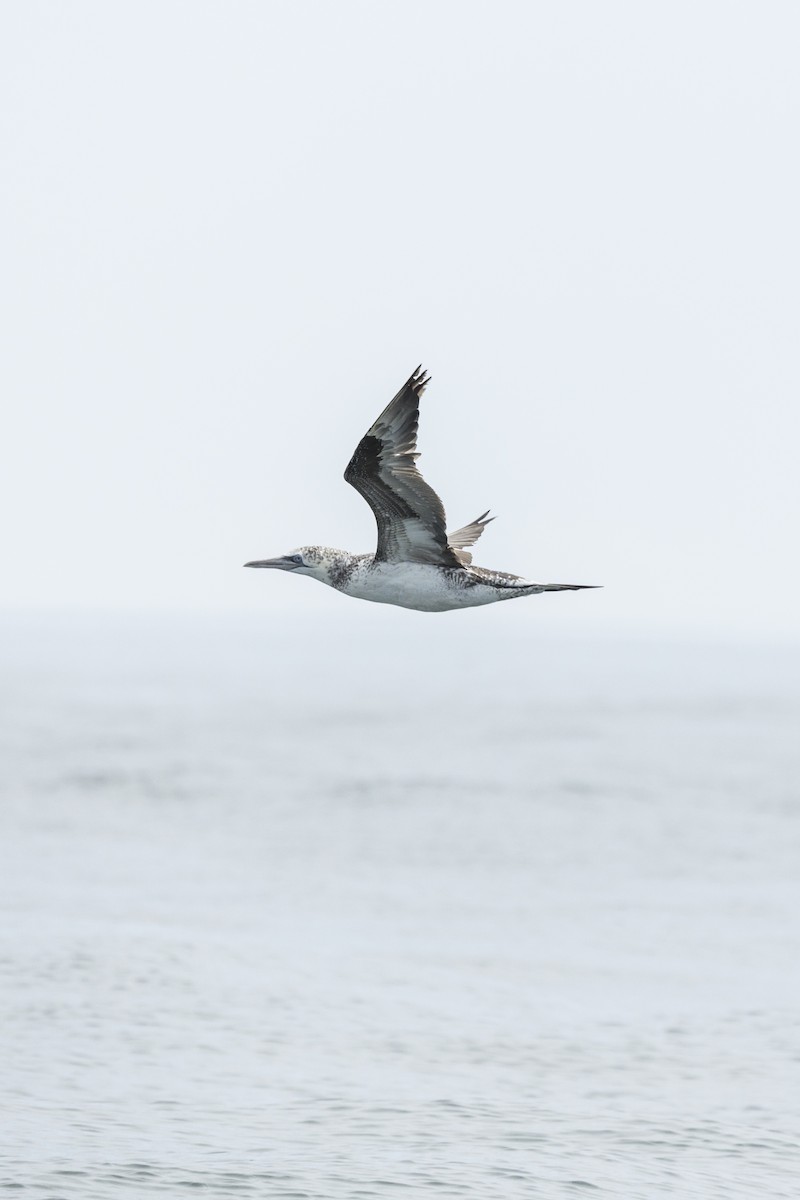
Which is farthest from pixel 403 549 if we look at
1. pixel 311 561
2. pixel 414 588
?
pixel 311 561

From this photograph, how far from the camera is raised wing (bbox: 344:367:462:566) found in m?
17.2

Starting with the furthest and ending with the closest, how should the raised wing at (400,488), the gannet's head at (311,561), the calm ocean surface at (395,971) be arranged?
the calm ocean surface at (395,971) < the gannet's head at (311,561) < the raised wing at (400,488)

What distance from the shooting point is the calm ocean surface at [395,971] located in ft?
84.0

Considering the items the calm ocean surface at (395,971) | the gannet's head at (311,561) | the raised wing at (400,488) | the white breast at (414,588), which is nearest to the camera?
the raised wing at (400,488)

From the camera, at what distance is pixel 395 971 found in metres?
38.1

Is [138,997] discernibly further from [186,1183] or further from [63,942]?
[186,1183]

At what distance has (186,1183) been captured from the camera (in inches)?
920

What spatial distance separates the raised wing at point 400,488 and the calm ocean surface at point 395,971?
30.5ft

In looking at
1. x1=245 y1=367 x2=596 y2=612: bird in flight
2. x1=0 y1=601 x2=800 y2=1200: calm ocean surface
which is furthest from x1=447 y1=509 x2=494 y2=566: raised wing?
x1=0 y1=601 x2=800 y2=1200: calm ocean surface

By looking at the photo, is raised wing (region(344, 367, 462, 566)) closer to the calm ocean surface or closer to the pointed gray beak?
the pointed gray beak

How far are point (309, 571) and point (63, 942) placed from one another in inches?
856

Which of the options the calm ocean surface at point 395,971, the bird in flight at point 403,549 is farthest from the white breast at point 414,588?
the calm ocean surface at point 395,971

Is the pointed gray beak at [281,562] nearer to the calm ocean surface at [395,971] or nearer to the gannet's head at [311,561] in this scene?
the gannet's head at [311,561]

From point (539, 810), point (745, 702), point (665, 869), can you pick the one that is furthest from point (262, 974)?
point (745, 702)
